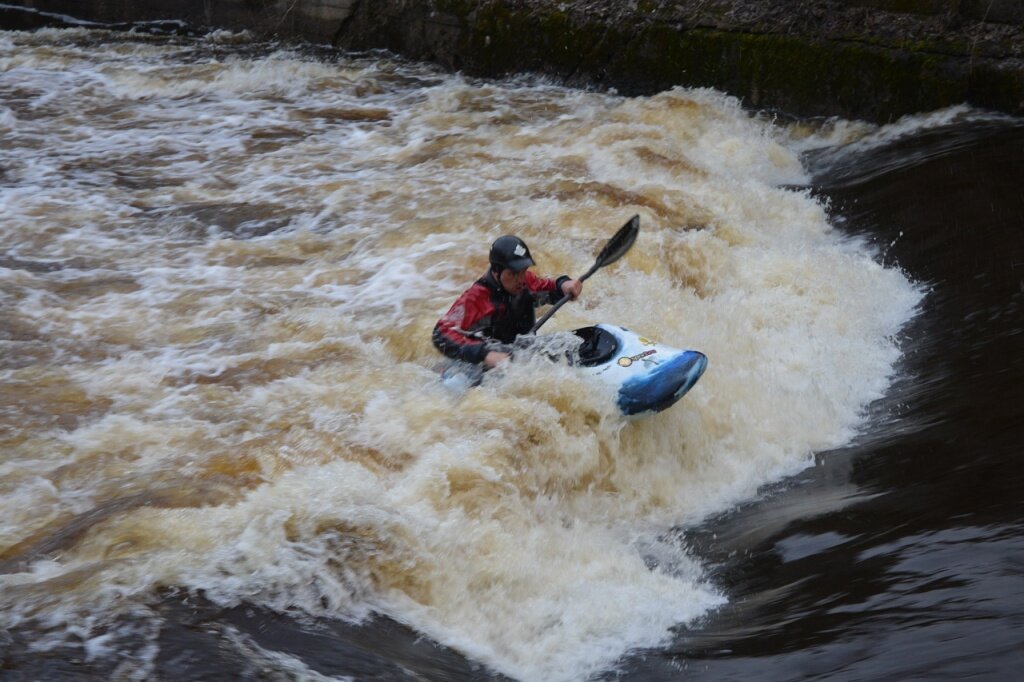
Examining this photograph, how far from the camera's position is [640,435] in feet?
17.6

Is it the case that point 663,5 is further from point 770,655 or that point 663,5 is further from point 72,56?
point 770,655

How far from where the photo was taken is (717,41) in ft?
37.1

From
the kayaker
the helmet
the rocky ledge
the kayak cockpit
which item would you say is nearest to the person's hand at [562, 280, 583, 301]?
the kayaker

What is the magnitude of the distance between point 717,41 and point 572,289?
6.56 m

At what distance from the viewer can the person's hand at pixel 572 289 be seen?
561 cm

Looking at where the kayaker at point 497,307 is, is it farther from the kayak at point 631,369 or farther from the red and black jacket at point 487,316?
the kayak at point 631,369

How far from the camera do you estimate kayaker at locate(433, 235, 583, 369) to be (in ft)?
17.3

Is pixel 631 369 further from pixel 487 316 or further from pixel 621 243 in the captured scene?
pixel 621 243

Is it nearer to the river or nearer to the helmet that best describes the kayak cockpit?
the river

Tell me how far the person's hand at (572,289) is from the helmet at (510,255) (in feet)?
1.15

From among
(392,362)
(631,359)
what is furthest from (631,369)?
(392,362)

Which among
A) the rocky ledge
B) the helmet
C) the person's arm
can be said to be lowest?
the person's arm

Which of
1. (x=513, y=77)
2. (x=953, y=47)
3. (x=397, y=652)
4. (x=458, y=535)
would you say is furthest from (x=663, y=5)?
(x=397, y=652)

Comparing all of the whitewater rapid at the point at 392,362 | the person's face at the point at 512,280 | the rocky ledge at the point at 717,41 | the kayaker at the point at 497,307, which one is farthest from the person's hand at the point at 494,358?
the rocky ledge at the point at 717,41
